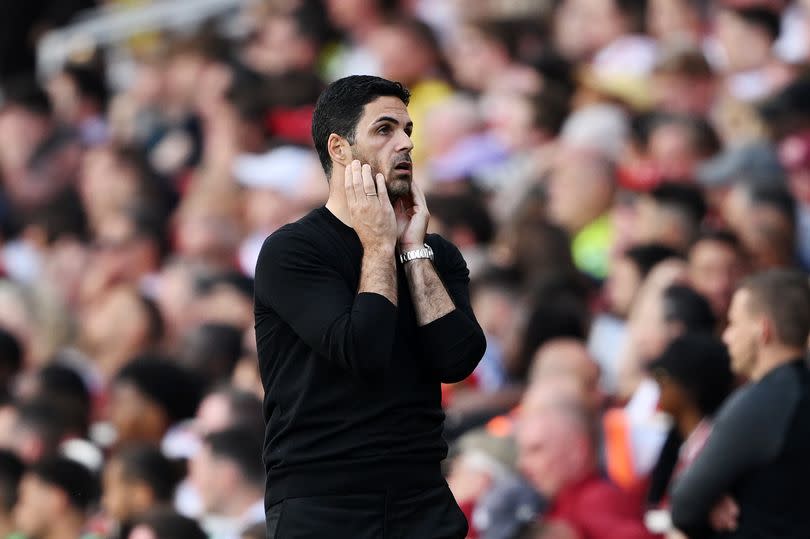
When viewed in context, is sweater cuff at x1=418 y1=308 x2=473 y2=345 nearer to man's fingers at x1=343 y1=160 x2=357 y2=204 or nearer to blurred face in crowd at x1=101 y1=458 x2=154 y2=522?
man's fingers at x1=343 y1=160 x2=357 y2=204

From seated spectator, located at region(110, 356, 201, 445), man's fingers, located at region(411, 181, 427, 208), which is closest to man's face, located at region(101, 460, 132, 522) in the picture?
seated spectator, located at region(110, 356, 201, 445)

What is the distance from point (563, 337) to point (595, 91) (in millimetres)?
2714

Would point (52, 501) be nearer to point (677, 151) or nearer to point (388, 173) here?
point (677, 151)

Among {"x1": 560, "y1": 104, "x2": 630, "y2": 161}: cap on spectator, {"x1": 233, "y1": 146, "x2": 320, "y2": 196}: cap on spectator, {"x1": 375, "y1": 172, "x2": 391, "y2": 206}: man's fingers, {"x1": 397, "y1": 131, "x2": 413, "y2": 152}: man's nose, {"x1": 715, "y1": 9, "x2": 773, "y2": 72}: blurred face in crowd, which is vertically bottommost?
{"x1": 375, "y1": 172, "x2": 391, "y2": 206}: man's fingers

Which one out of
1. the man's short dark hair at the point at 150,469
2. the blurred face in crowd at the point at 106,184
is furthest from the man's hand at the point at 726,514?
the blurred face in crowd at the point at 106,184

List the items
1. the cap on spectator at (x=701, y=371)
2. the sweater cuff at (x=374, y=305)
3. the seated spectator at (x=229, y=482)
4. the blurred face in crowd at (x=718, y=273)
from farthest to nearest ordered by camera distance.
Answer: the blurred face in crowd at (x=718, y=273) → the seated spectator at (x=229, y=482) → the cap on spectator at (x=701, y=371) → the sweater cuff at (x=374, y=305)

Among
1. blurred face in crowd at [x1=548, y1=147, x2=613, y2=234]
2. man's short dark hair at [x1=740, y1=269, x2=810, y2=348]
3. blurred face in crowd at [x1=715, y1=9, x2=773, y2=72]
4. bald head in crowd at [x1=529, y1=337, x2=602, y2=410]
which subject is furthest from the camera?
blurred face in crowd at [x1=715, y1=9, x2=773, y2=72]

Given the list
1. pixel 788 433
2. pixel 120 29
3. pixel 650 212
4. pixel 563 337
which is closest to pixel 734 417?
pixel 788 433

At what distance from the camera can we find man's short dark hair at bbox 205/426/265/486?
7551 mm

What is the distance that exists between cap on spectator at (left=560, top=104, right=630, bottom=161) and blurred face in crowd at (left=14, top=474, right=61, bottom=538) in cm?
351

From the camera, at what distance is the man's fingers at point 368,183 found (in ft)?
14.0

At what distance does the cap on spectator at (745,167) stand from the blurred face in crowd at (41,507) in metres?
3.66

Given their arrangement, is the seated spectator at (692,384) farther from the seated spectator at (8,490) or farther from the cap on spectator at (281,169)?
the cap on spectator at (281,169)

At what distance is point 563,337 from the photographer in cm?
786
